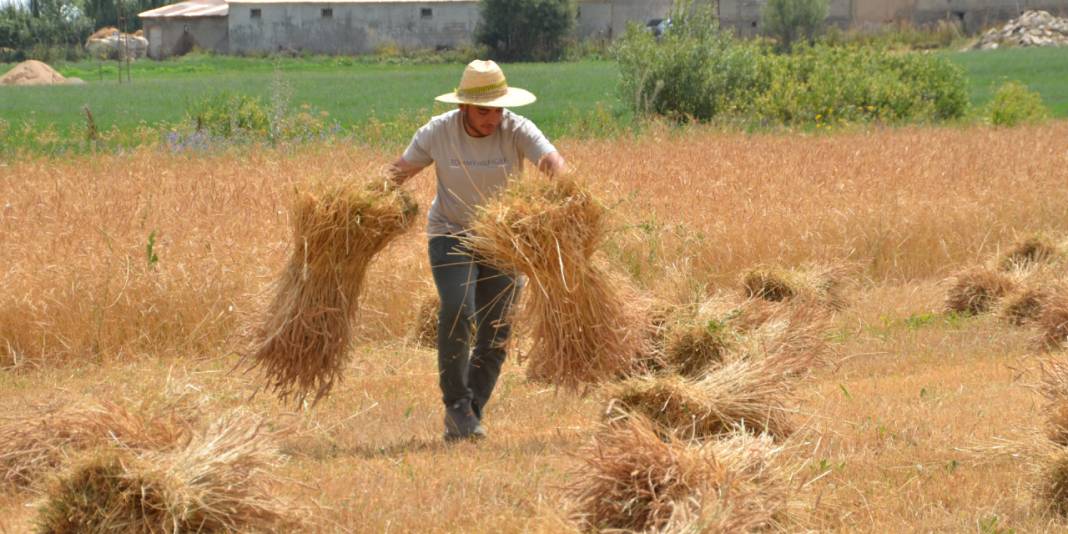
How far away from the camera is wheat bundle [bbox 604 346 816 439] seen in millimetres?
5516

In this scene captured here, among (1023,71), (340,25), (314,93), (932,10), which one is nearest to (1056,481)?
(314,93)

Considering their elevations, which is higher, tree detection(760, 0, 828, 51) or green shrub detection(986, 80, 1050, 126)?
tree detection(760, 0, 828, 51)

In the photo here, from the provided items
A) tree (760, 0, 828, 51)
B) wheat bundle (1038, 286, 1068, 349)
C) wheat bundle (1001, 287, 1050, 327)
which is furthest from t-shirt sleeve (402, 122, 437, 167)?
tree (760, 0, 828, 51)

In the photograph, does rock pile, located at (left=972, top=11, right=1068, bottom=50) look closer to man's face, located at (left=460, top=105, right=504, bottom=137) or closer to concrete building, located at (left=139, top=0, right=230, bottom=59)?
concrete building, located at (left=139, top=0, right=230, bottom=59)

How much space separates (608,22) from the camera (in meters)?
68.1

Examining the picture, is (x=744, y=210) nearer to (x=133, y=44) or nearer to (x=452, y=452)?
(x=452, y=452)

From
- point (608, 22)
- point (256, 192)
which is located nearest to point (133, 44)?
point (608, 22)

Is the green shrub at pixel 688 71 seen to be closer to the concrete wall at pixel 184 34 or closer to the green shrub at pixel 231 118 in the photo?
the green shrub at pixel 231 118

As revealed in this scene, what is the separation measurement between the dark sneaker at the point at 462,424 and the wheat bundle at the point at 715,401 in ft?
3.40

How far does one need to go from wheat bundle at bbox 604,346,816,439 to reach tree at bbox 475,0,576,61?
56829 millimetres

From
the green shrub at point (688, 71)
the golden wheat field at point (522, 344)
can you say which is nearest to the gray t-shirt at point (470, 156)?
the golden wheat field at point (522, 344)

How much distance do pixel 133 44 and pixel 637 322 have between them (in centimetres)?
7244

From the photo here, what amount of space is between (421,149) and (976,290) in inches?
201

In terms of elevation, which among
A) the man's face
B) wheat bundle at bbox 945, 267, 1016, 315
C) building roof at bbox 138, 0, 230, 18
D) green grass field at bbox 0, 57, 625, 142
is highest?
building roof at bbox 138, 0, 230, 18
